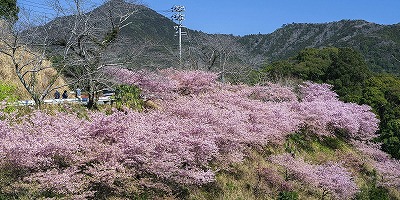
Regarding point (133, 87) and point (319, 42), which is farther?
point (319, 42)

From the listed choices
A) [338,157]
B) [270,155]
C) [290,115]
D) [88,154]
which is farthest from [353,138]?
[88,154]

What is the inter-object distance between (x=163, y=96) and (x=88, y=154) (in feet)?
31.7

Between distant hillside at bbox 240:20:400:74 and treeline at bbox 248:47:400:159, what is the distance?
4003 centimetres

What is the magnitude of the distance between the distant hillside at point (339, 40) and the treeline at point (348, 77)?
131 ft

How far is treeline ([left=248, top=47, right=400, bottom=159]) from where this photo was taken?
3856cm

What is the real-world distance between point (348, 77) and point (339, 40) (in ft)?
232

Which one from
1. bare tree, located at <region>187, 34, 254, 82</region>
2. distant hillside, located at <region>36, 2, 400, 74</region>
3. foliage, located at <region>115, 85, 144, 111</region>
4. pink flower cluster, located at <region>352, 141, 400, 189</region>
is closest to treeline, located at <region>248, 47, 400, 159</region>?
bare tree, located at <region>187, 34, 254, 82</region>

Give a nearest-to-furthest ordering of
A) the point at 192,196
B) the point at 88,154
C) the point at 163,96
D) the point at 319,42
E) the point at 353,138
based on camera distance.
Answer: the point at 88,154 < the point at 192,196 < the point at 163,96 < the point at 353,138 < the point at 319,42

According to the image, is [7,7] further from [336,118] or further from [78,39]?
[336,118]

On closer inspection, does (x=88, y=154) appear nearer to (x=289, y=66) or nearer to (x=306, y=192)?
(x=306, y=192)

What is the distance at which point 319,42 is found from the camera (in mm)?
124312

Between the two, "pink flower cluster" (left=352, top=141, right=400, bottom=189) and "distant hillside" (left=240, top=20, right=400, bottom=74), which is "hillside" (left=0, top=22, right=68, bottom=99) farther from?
"distant hillside" (left=240, top=20, right=400, bottom=74)

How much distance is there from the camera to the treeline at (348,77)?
127 ft

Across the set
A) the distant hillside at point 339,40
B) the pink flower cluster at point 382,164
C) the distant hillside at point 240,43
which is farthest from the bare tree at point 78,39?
the distant hillside at point 339,40
